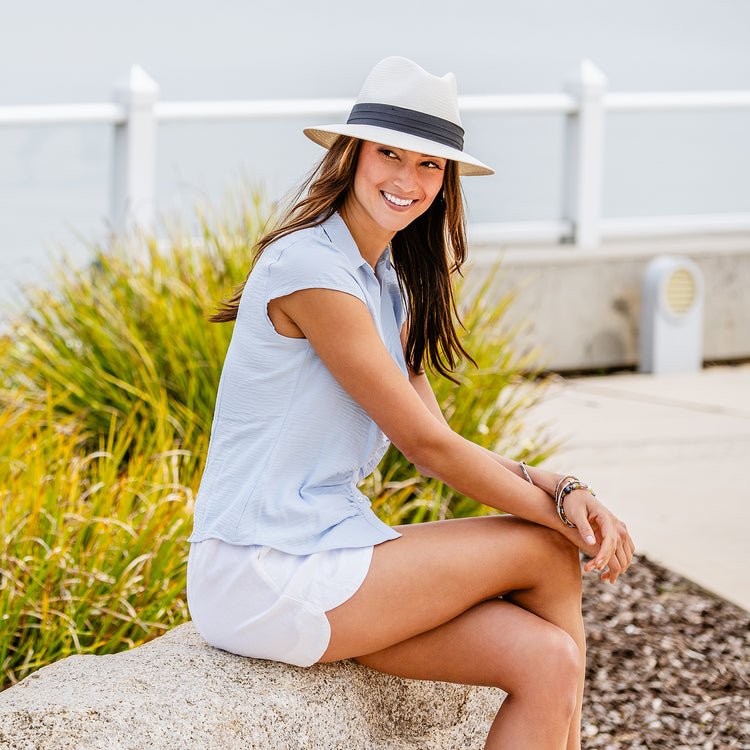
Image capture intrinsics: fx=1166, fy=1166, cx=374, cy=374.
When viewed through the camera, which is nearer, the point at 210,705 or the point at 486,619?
the point at 210,705

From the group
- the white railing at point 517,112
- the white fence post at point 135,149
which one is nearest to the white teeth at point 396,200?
the white railing at point 517,112

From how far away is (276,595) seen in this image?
208 centimetres

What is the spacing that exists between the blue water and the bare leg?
15.5 ft

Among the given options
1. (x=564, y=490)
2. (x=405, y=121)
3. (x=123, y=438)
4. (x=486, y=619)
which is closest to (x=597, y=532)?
(x=564, y=490)

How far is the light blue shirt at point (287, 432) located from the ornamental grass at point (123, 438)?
0.81 meters

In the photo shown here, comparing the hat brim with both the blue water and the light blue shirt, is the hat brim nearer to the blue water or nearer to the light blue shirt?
the light blue shirt

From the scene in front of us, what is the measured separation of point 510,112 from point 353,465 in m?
6.32

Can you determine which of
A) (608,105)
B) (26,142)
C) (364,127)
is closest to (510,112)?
(608,105)

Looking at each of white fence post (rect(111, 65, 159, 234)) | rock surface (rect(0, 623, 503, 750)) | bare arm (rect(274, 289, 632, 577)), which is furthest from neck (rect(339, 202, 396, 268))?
white fence post (rect(111, 65, 159, 234))

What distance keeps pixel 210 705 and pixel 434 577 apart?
46 centimetres

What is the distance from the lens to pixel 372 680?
226 centimetres

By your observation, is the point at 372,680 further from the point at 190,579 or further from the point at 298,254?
the point at 298,254

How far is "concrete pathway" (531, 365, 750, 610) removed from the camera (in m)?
4.56

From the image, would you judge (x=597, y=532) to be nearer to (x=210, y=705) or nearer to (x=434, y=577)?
(x=434, y=577)
